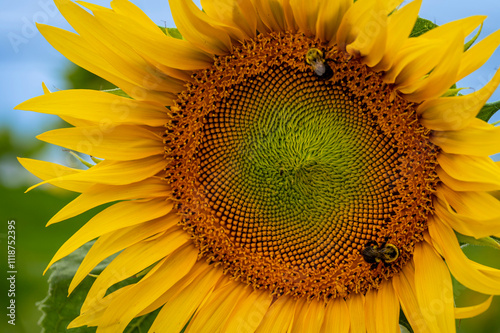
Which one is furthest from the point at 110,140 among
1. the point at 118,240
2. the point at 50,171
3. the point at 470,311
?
the point at 470,311

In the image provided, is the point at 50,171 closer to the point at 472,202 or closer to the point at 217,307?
the point at 217,307

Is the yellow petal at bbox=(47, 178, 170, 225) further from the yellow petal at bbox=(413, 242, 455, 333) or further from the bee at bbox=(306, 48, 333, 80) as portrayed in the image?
the yellow petal at bbox=(413, 242, 455, 333)

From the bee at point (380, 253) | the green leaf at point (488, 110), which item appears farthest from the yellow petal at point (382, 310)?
the green leaf at point (488, 110)

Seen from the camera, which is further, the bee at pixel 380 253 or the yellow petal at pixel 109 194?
the yellow petal at pixel 109 194

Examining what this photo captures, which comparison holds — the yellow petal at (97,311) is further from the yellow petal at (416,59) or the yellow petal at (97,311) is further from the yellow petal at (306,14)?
the yellow petal at (416,59)

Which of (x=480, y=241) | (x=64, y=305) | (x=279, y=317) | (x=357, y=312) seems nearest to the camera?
(x=480, y=241)

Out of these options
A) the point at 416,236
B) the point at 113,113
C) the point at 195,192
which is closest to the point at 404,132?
the point at 416,236
